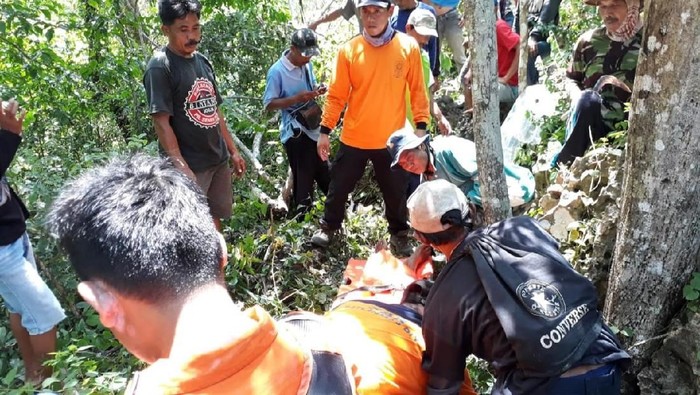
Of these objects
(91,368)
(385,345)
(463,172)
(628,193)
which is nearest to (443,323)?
(385,345)

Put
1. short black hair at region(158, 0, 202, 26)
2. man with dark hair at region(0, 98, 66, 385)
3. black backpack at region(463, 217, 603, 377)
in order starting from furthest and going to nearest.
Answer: short black hair at region(158, 0, 202, 26) → man with dark hair at region(0, 98, 66, 385) → black backpack at region(463, 217, 603, 377)

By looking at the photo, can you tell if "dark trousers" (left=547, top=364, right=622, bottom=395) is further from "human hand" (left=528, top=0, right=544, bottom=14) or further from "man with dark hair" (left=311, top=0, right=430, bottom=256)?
"human hand" (left=528, top=0, right=544, bottom=14)

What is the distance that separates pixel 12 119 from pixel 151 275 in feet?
7.40

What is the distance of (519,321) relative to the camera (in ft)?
6.66

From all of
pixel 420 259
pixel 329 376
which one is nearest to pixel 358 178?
pixel 420 259

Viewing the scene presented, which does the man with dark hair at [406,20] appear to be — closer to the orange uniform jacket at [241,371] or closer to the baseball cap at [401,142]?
the baseball cap at [401,142]

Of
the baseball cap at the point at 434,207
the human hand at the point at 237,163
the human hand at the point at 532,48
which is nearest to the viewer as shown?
the baseball cap at the point at 434,207

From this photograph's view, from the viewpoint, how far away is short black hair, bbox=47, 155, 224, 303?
1.27 meters

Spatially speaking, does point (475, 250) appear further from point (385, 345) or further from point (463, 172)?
point (463, 172)

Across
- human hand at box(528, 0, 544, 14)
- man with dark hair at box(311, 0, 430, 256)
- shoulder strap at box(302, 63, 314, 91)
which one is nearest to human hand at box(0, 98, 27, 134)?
man with dark hair at box(311, 0, 430, 256)

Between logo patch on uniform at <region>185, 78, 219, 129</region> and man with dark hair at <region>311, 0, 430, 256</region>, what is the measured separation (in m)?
0.89

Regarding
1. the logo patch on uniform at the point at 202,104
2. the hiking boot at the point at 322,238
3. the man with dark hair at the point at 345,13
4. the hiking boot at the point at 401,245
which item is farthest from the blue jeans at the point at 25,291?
the man with dark hair at the point at 345,13

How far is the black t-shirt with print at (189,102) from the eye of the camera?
3631mm

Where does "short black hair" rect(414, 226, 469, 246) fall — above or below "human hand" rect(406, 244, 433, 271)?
above
